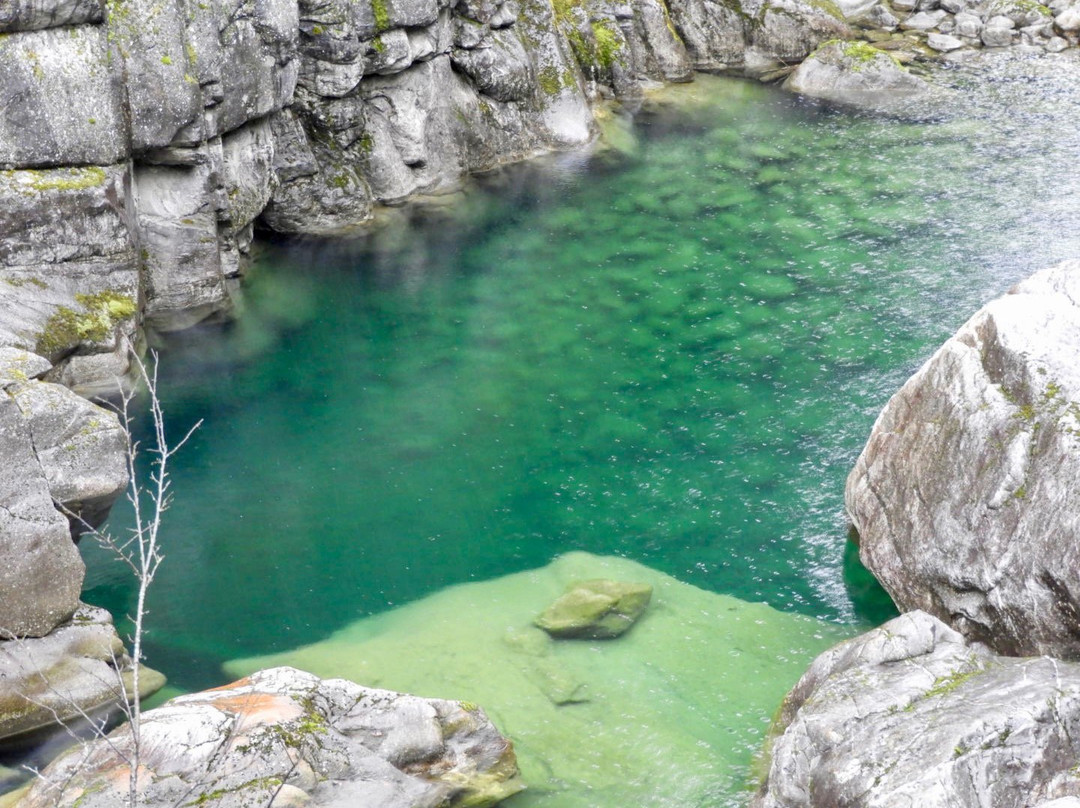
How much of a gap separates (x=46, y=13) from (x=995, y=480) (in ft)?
47.7

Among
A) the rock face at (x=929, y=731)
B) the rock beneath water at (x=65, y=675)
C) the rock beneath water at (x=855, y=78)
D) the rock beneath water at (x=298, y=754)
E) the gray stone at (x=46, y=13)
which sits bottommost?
the rock beneath water at (x=65, y=675)

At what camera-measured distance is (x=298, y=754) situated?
9742 mm

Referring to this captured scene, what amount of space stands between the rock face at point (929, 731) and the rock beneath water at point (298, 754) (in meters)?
2.90

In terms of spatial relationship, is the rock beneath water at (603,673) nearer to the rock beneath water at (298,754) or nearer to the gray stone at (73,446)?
the rock beneath water at (298,754)

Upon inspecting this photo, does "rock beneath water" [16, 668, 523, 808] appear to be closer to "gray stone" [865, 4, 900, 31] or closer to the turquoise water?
the turquoise water

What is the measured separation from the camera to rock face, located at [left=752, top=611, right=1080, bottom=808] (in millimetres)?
8430

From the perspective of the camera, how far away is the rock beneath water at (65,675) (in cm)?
1169

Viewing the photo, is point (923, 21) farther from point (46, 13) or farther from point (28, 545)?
point (28, 545)

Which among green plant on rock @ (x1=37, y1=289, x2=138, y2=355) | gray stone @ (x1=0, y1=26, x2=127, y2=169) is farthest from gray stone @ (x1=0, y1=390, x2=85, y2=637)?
gray stone @ (x1=0, y1=26, x2=127, y2=169)

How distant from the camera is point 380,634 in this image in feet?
45.1

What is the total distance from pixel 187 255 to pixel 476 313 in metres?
5.48

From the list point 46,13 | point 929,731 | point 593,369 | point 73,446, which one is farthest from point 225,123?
point 929,731

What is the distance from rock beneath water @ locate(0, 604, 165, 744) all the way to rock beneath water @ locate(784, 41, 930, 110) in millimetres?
26058

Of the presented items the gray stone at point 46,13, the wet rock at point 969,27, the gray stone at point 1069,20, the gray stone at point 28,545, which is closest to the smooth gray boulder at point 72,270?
the gray stone at point 46,13
